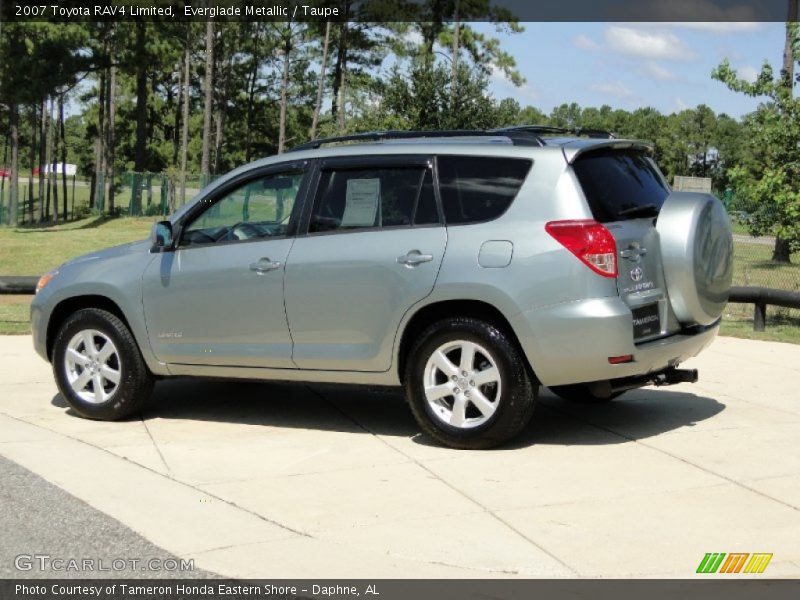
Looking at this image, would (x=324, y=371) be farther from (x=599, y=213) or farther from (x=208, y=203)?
(x=599, y=213)

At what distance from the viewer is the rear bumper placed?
686cm

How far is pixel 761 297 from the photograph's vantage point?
504 inches

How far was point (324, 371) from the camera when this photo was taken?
7.75m

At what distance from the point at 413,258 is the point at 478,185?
0.62 metres

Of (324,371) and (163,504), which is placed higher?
(324,371)

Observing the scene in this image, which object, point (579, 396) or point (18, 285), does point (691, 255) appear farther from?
point (18, 285)

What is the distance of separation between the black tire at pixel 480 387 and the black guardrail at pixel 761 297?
242 inches

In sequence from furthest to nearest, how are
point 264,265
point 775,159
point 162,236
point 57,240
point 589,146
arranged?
point 57,240, point 775,159, point 162,236, point 264,265, point 589,146

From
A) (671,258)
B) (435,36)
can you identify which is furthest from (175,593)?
(435,36)

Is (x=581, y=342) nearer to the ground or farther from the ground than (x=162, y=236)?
nearer to the ground

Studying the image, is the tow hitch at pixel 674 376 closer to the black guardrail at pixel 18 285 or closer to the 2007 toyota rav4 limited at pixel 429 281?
the 2007 toyota rav4 limited at pixel 429 281

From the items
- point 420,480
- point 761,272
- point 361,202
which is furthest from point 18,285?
point 761,272

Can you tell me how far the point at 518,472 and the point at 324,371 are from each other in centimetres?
161

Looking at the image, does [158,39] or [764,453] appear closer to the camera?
[764,453]
